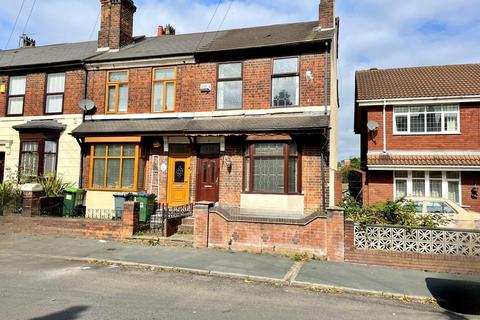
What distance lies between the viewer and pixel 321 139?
12.1 m

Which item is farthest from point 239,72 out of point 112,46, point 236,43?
point 112,46

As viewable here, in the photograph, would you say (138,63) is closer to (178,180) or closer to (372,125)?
(178,180)

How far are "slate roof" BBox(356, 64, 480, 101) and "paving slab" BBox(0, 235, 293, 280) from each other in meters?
10.3

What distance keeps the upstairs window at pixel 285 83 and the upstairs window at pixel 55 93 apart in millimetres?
9373

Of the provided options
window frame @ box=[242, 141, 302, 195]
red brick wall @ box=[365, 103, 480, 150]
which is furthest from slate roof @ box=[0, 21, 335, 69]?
red brick wall @ box=[365, 103, 480, 150]

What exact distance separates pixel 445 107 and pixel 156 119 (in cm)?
1215

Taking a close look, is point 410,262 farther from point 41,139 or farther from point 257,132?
point 41,139

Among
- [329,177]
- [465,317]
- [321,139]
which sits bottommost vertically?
[465,317]

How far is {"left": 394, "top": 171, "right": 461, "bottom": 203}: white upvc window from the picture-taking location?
1451cm

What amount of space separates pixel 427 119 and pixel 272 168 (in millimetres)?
7734

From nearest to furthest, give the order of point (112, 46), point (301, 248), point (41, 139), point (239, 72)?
1. point (301, 248)
2. point (239, 72)
3. point (41, 139)
4. point (112, 46)

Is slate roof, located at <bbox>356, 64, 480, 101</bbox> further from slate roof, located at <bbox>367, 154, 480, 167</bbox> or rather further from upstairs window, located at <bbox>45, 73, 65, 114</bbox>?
upstairs window, located at <bbox>45, 73, 65, 114</bbox>

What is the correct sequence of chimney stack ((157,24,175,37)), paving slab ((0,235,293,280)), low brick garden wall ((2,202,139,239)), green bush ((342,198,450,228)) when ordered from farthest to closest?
chimney stack ((157,24,175,37)) < low brick garden wall ((2,202,139,239)) < green bush ((342,198,450,228)) < paving slab ((0,235,293,280))

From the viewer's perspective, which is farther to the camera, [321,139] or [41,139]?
[41,139]
